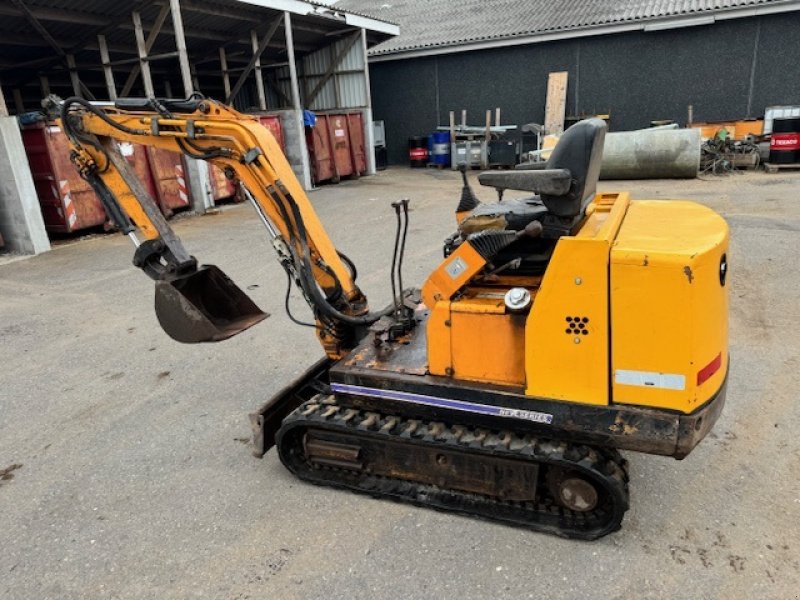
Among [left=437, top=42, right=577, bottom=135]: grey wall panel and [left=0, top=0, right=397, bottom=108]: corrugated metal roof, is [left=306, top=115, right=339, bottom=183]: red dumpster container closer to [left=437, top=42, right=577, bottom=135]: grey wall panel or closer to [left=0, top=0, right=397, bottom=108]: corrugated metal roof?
[left=0, top=0, right=397, bottom=108]: corrugated metal roof

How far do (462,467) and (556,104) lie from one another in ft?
62.6

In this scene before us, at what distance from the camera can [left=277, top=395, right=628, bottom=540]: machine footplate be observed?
3.07 metres

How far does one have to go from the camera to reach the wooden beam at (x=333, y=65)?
19.6 meters

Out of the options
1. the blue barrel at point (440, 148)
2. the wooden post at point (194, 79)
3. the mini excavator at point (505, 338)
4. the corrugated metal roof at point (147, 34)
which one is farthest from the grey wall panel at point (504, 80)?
the mini excavator at point (505, 338)

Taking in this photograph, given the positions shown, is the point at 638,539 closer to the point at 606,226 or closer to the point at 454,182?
the point at 606,226

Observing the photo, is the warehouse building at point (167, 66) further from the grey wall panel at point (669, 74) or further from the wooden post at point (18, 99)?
the grey wall panel at point (669, 74)

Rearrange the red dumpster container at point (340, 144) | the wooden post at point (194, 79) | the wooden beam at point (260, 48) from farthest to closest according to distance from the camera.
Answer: the wooden post at point (194, 79) → the red dumpster container at point (340, 144) → the wooden beam at point (260, 48)

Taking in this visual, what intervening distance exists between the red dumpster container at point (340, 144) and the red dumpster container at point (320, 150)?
20 centimetres

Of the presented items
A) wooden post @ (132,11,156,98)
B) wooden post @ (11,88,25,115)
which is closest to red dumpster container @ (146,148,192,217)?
wooden post @ (132,11,156,98)

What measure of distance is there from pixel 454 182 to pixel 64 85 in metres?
11.8

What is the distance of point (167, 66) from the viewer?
19594 millimetres

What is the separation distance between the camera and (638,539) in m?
3.09

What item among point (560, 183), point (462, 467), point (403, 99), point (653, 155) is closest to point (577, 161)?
point (560, 183)

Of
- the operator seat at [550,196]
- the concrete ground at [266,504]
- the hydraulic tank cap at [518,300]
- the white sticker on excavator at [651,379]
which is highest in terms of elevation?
Answer: the operator seat at [550,196]
